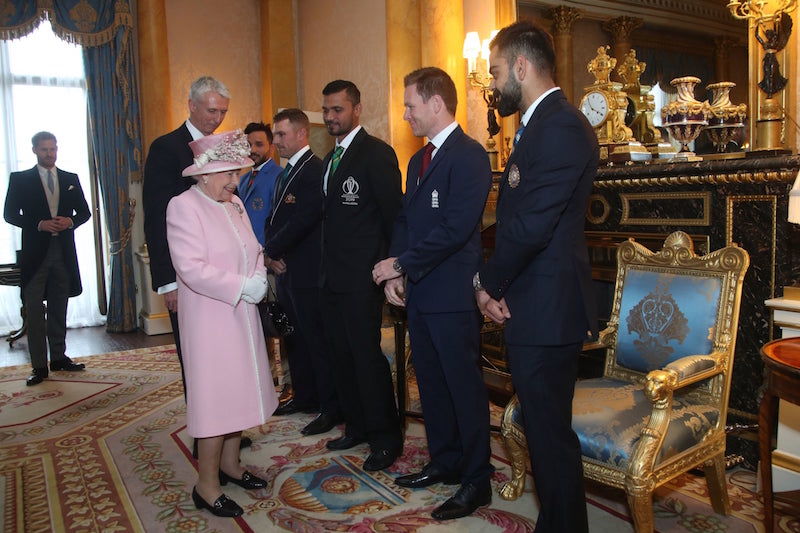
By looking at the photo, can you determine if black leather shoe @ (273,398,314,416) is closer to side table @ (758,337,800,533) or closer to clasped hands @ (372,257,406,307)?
clasped hands @ (372,257,406,307)

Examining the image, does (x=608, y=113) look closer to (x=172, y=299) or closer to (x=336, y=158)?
(x=336, y=158)

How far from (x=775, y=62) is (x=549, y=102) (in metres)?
1.52

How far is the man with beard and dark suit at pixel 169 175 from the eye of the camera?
2818 millimetres

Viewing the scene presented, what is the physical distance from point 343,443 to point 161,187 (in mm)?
1534

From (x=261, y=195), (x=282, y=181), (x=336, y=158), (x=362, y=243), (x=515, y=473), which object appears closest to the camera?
(x=515, y=473)

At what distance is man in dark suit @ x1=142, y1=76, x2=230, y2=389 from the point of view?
2818mm

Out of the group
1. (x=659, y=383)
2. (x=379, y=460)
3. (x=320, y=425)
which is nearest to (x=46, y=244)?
(x=320, y=425)

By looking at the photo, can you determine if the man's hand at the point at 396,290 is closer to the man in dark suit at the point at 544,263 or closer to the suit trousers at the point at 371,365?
the suit trousers at the point at 371,365

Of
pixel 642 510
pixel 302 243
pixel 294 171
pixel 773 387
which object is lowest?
pixel 642 510

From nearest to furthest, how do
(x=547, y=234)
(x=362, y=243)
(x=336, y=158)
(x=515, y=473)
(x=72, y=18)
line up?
(x=547, y=234)
(x=515, y=473)
(x=362, y=243)
(x=336, y=158)
(x=72, y=18)

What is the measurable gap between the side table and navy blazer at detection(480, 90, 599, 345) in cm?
57

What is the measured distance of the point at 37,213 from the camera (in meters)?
4.91

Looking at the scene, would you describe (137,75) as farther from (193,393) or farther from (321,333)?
(193,393)

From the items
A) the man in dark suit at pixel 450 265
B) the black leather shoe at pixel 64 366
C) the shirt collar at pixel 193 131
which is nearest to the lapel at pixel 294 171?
the shirt collar at pixel 193 131
